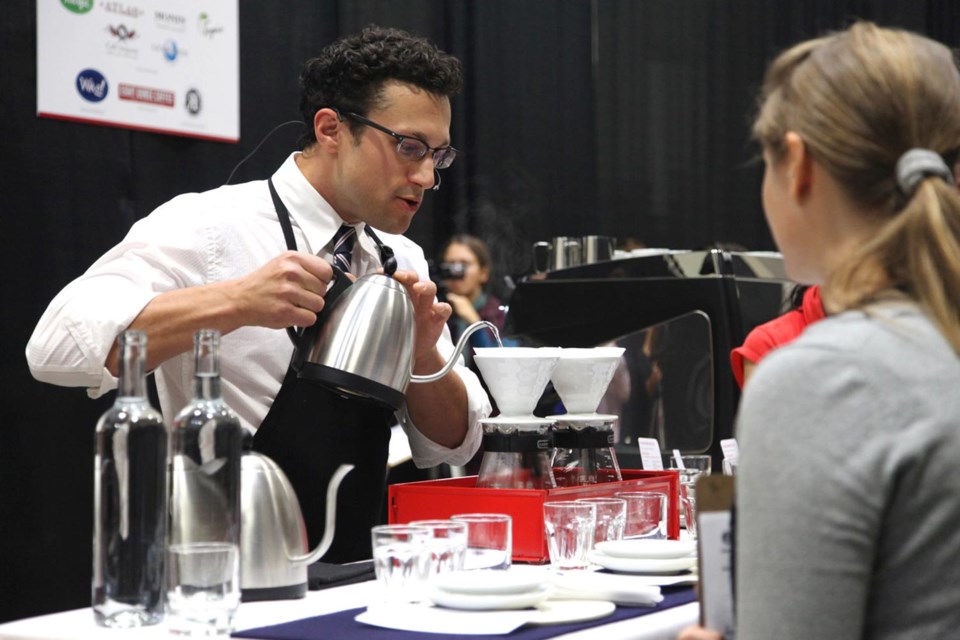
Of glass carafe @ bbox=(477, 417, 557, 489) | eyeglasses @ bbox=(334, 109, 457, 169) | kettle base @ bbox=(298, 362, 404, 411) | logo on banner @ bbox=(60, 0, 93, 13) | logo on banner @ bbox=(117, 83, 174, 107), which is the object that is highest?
logo on banner @ bbox=(60, 0, 93, 13)

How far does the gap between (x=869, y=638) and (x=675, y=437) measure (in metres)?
1.98

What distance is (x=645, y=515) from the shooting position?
1.90 metres

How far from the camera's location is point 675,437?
9.55 feet

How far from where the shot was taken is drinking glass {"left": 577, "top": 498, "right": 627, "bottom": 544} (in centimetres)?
177

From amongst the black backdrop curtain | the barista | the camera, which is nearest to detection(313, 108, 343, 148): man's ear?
the barista

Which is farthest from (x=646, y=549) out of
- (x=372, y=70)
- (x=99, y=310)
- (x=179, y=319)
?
(x=372, y=70)

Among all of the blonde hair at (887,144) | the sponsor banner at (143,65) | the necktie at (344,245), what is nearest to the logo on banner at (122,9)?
the sponsor banner at (143,65)

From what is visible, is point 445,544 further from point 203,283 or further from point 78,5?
point 78,5

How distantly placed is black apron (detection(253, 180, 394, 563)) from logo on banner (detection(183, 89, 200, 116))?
63.8 inches

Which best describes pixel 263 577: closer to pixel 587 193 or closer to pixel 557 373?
pixel 557 373

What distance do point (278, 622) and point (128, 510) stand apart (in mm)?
208

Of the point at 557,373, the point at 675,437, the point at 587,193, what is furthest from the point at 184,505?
the point at 587,193

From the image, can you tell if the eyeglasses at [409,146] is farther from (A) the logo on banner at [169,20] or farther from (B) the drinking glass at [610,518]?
(A) the logo on banner at [169,20]

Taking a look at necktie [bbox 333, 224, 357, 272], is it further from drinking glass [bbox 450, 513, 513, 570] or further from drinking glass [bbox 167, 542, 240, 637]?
drinking glass [bbox 167, 542, 240, 637]
